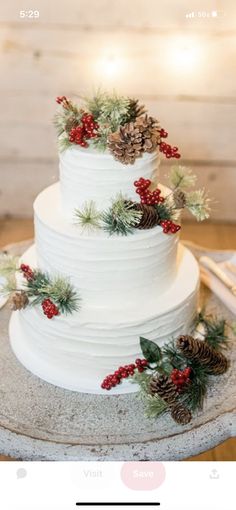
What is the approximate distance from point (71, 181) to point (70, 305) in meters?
0.16

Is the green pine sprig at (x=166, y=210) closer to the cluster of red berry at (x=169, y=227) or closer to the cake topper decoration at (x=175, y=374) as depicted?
the cluster of red berry at (x=169, y=227)

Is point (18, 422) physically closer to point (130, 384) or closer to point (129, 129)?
point (130, 384)

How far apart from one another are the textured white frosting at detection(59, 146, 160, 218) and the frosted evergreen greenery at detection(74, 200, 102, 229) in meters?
0.01

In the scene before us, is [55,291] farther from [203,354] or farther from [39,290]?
[203,354]

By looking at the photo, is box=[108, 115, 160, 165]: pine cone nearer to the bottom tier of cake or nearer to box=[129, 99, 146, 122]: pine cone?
box=[129, 99, 146, 122]: pine cone

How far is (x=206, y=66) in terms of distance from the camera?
1508 millimetres

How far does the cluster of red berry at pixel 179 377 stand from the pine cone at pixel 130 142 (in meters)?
0.27

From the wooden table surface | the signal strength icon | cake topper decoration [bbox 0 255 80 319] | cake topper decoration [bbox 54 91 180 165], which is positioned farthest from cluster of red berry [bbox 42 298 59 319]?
the signal strength icon

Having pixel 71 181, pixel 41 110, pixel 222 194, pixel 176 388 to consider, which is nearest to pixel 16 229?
pixel 41 110

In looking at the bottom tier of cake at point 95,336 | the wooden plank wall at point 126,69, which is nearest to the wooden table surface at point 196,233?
the wooden plank wall at point 126,69

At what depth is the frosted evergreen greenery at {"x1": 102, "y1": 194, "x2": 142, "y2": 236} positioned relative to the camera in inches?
34.8

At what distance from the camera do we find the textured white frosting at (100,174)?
35.2 inches
